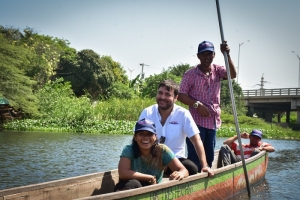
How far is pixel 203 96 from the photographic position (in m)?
5.32

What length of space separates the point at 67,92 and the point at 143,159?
23921 mm

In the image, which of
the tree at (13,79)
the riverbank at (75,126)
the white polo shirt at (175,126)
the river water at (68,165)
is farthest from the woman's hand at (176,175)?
the riverbank at (75,126)

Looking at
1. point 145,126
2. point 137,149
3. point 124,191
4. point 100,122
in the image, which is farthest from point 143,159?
point 100,122

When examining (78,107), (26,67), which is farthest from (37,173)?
(26,67)

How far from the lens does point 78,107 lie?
2298 cm

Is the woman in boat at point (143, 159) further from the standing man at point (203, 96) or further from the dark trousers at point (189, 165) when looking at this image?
the standing man at point (203, 96)

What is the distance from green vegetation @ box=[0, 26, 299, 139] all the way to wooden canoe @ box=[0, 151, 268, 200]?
15.5 m

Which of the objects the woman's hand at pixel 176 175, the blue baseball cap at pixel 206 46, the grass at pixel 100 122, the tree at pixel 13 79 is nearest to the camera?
the woman's hand at pixel 176 175

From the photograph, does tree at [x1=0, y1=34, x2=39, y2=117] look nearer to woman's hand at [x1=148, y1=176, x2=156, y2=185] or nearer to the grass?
the grass

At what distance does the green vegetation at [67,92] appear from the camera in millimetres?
20078

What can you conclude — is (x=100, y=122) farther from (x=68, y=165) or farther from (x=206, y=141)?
(x=206, y=141)

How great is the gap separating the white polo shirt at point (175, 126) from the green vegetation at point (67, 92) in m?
16.1

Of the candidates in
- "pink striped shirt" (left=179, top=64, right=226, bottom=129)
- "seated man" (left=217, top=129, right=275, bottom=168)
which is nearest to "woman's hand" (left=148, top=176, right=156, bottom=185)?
"pink striped shirt" (left=179, top=64, right=226, bottom=129)

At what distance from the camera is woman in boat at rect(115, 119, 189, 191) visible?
12.3 feet
